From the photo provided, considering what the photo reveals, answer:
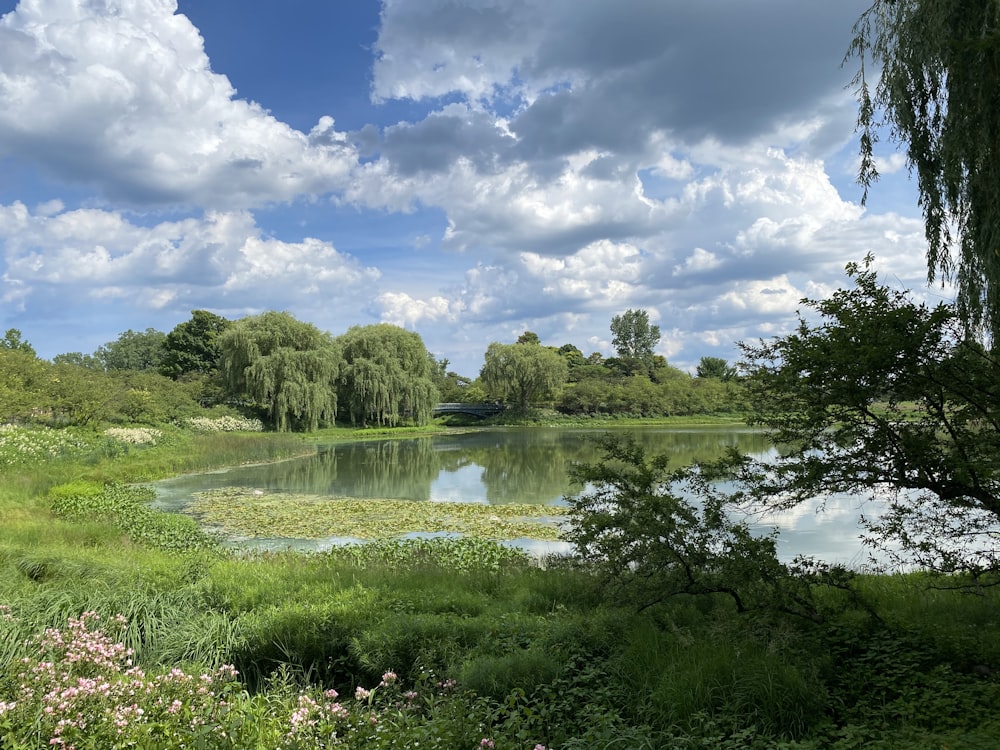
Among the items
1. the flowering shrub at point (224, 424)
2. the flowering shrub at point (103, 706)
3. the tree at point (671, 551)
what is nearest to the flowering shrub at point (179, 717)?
the flowering shrub at point (103, 706)

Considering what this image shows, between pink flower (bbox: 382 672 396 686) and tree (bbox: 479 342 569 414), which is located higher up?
tree (bbox: 479 342 569 414)

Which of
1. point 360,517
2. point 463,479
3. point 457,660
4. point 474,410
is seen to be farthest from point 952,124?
point 474,410

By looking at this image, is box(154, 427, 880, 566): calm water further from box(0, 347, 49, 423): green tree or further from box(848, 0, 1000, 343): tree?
box(0, 347, 49, 423): green tree

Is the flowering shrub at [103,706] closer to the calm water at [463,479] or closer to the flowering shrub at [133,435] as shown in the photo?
the calm water at [463,479]

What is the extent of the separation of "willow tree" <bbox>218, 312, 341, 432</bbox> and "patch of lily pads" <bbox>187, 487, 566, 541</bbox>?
1800 centimetres

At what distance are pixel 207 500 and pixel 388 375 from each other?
23981 mm

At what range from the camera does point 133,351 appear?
3440 inches

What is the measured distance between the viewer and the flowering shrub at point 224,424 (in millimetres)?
31500

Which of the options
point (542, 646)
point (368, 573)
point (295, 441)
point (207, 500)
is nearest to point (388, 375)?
point (295, 441)

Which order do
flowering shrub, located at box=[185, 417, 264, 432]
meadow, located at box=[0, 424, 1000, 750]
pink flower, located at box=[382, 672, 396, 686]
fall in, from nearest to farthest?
1. meadow, located at box=[0, 424, 1000, 750]
2. pink flower, located at box=[382, 672, 396, 686]
3. flowering shrub, located at box=[185, 417, 264, 432]

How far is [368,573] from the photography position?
770 centimetres

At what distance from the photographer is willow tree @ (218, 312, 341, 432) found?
34.4m

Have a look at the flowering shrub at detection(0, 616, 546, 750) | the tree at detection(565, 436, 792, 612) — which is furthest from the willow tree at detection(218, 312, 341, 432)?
the flowering shrub at detection(0, 616, 546, 750)

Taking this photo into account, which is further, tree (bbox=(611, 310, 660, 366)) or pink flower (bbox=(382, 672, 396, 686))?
tree (bbox=(611, 310, 660, 366))
